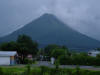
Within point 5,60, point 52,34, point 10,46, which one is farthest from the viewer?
point 52,34

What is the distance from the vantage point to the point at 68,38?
134 meters

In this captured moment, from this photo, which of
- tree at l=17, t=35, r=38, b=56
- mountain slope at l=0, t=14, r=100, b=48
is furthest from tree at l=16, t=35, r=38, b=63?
mountain slope at l=0, t=14, r=100, b=48

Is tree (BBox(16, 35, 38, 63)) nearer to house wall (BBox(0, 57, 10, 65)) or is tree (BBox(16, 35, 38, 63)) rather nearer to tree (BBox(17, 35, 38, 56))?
tree (BBox(17, 35, 38, 56))

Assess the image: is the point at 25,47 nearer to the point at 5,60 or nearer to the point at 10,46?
the point at 10,46

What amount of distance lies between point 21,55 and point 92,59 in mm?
16049

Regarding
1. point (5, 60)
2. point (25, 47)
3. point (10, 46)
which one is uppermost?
point (10, 46)

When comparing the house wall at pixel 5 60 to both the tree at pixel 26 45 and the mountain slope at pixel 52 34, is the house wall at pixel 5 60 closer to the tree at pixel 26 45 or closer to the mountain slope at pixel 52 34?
the tree at pixel 26 45

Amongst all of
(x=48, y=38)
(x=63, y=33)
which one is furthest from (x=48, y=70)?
(x=63, y=33)

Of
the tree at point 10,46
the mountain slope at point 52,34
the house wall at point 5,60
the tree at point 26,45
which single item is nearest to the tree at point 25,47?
the tree at point 26,45

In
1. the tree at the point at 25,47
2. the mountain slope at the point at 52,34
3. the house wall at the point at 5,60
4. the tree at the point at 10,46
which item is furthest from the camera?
the mountain slope at the point at 52,34

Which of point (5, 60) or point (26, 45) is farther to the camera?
point (26, 45)

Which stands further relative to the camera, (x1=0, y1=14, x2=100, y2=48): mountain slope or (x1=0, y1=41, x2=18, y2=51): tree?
(x1=0, y1=14, x2=100, y2=48): mountain slope

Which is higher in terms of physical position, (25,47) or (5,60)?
(25,47)

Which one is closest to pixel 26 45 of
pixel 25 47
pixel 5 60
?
pixel 25 47
